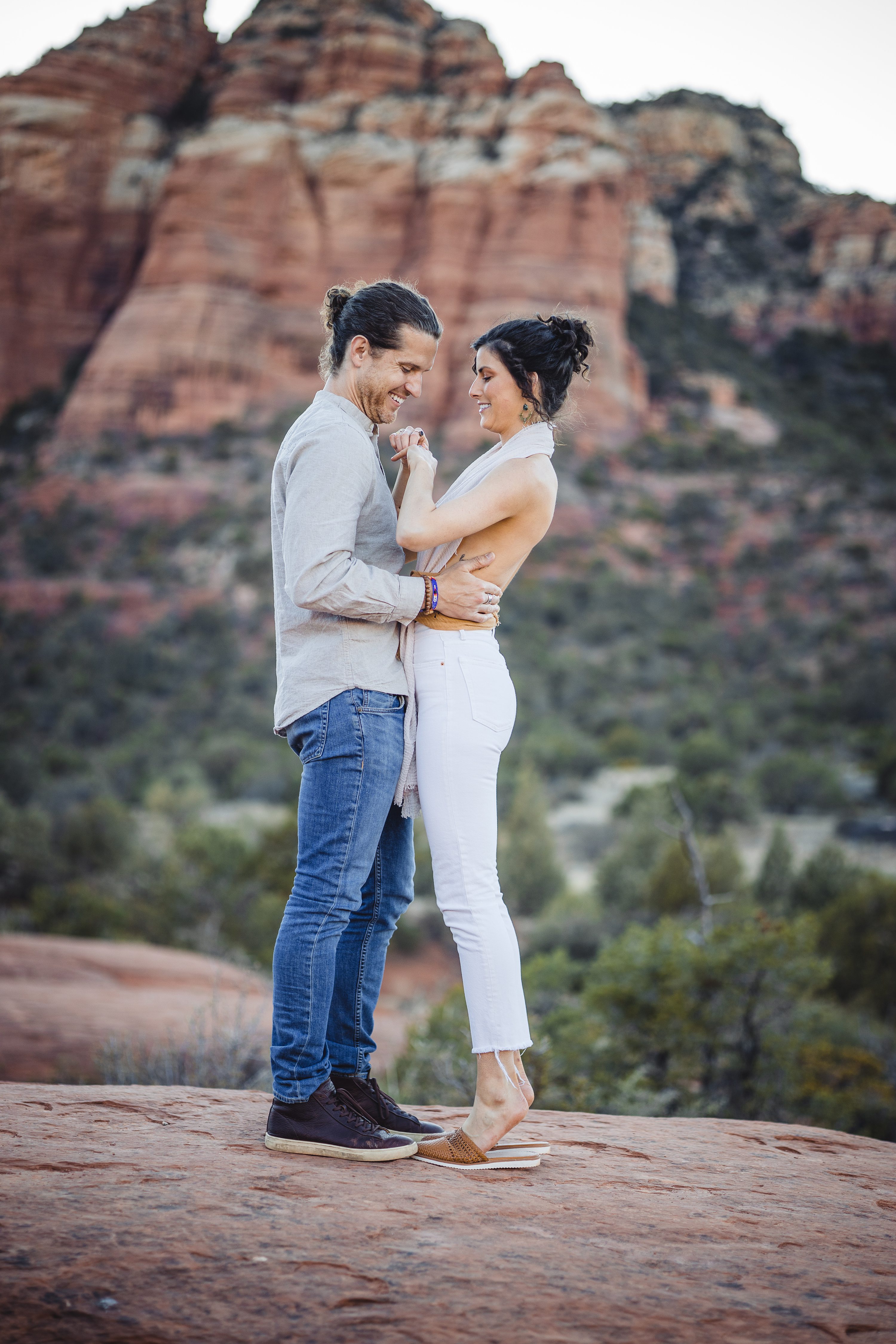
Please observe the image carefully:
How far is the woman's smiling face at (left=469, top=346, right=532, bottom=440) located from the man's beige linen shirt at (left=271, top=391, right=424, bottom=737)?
1.13ft

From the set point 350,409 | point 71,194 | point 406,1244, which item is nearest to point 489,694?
point 350,409

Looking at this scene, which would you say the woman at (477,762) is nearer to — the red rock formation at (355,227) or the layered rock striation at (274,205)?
the layered rock striation at (274,205)

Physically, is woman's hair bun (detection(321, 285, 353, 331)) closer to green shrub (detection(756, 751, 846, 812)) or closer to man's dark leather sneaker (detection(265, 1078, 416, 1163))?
man's dark leather sneaker (detection(265, 1078, 416, 1163))

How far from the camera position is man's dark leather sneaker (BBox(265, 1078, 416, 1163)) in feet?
8.16

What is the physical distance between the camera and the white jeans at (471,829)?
8.50 feet

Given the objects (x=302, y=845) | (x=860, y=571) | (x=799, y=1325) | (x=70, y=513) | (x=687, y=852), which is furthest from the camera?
(x=70, y=513)

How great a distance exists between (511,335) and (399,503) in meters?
0.59

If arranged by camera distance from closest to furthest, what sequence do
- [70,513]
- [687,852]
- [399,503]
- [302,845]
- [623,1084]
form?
[302,845], [399,503], [623,1084], [687,852], [70,513]

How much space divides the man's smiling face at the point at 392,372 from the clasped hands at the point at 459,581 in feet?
0.30

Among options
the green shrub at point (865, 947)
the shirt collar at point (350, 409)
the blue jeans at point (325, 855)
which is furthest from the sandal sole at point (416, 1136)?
the green shrub at point (865, 947)

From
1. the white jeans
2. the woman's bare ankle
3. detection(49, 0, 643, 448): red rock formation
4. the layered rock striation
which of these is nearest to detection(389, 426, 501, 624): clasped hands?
the white jeans

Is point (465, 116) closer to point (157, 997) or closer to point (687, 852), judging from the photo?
point (687, 852)

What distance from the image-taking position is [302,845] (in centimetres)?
257

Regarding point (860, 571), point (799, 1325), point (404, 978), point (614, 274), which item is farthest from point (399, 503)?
point (614, 274)
